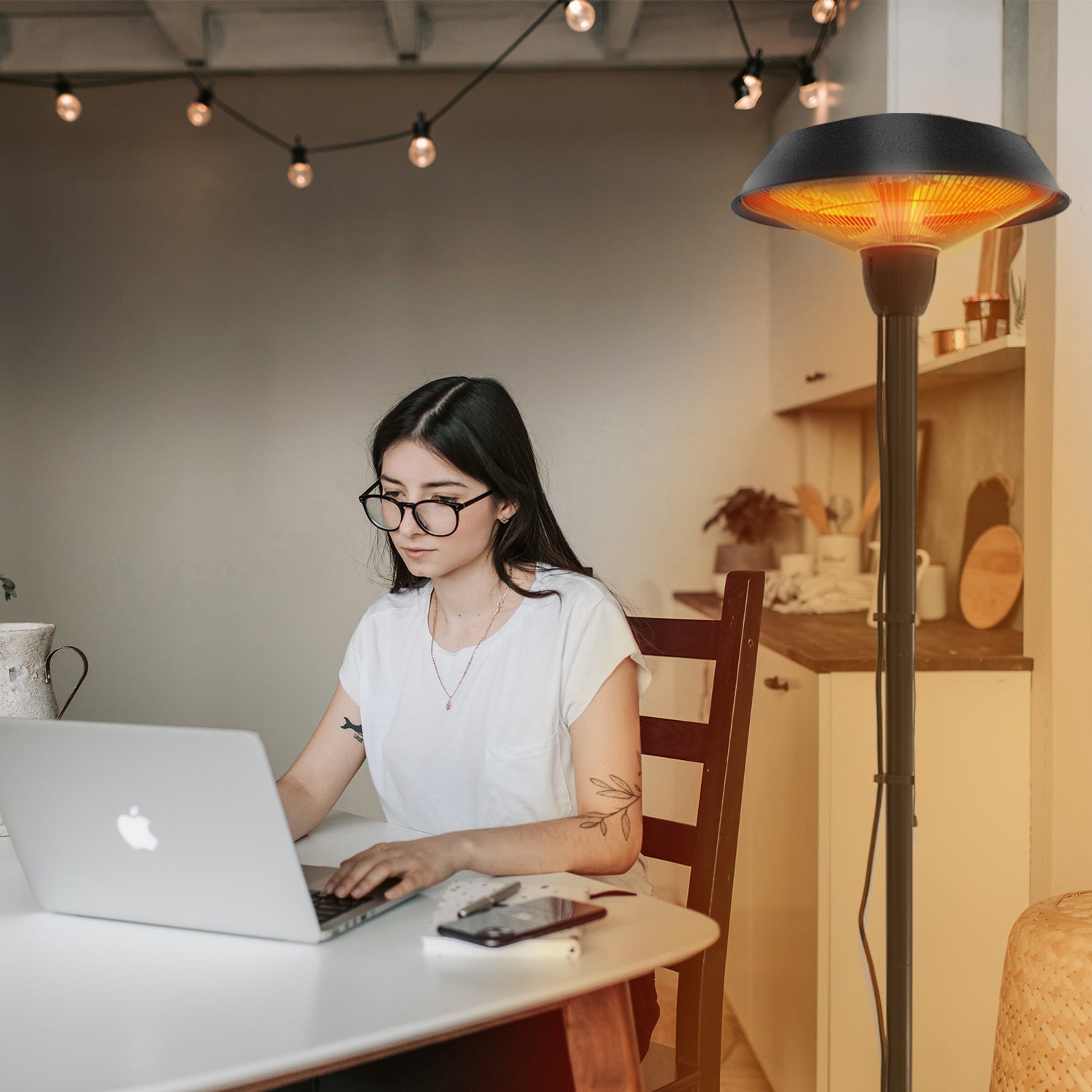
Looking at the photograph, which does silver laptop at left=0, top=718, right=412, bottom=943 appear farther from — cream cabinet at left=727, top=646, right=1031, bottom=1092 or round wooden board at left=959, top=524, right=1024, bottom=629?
round wooden board at left=959, top=524, right=1024, bottom=629

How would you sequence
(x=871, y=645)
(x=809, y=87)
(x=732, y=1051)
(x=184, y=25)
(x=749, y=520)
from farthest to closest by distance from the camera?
1. (x=749, y=520)
2. (x=184, y=25)
3. (x=809, y=87)
4. (x=732, y=1051)
5. (x=871, y=645)

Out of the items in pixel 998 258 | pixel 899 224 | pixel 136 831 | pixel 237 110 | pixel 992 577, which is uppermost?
pixel 237 110

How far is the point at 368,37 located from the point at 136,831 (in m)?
A: 2.96

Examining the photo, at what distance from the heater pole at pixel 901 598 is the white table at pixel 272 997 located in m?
0.29

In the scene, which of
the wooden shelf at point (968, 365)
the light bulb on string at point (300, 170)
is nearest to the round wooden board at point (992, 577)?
the wooden shelf at point (968, 365)

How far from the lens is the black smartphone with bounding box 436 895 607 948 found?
833 millimetres

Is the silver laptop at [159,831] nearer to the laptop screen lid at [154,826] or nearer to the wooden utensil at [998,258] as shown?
the laptop screen lid at [154,826]

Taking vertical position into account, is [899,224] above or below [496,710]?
above

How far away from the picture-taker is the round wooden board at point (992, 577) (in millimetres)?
2230

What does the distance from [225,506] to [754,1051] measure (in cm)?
235

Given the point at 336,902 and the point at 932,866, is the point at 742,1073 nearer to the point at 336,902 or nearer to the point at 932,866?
the point at 932,866

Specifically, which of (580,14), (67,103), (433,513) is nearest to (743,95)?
(580,14)

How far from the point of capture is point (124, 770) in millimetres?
868

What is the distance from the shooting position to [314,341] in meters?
3.71
